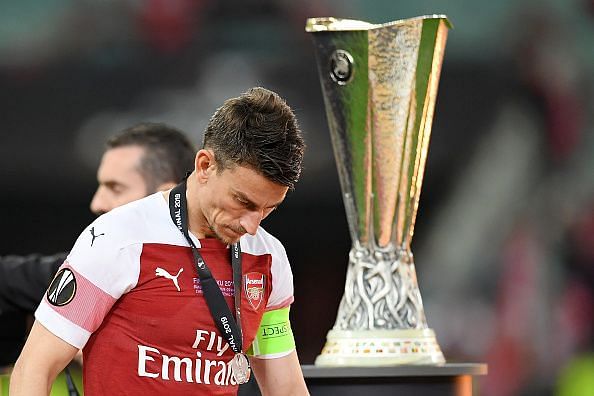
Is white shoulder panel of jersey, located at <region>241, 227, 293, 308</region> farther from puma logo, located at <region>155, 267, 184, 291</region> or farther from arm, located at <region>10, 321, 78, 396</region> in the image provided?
arm, located at <region>10, 321, 78, 396</region>

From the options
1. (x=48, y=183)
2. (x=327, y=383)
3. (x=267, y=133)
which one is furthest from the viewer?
(x=48, y=183)

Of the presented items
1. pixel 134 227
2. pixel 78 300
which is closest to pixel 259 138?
pixel 134 227

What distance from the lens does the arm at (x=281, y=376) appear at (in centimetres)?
237

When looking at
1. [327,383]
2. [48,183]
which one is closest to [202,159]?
[327,383]

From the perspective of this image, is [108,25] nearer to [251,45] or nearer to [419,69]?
[251,45]

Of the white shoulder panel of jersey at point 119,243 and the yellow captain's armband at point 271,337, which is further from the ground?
the white shoulder panel of jersey at point 119,243

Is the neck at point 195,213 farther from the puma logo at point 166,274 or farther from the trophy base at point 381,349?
the trophy base at point 381,349

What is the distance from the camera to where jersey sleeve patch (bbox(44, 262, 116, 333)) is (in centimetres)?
205

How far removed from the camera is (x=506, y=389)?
4.40 metres

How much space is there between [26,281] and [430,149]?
173cm

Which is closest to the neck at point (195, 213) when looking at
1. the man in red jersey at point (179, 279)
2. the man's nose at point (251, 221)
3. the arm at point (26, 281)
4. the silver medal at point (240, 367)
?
the man in red jersey at point (179, 279)

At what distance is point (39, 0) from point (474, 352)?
200 centimetres

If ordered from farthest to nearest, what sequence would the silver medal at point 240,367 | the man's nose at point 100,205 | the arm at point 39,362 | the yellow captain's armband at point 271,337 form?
1. the man's nose at point 100,205
2. the yellow captain's armband at point 271,337
3. the silver medal at point 240,367
4. the arm at point 39,362

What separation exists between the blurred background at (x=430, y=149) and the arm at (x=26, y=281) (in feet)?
3.48
